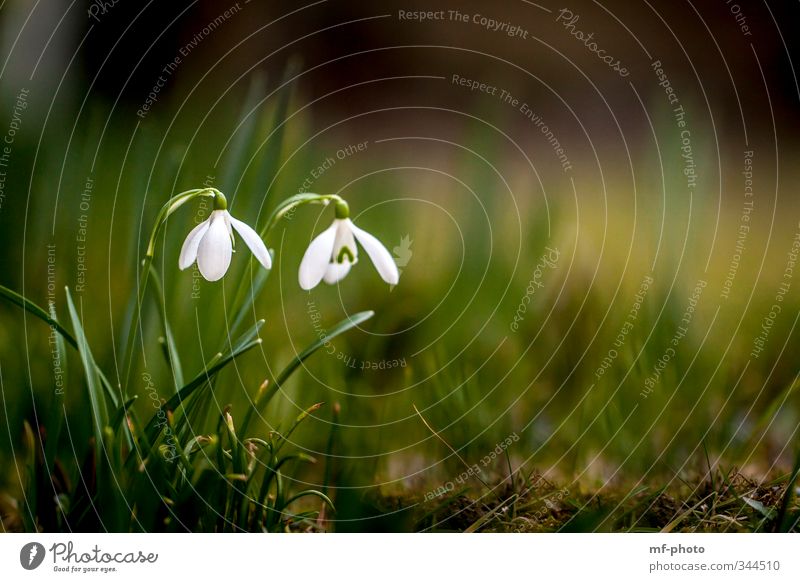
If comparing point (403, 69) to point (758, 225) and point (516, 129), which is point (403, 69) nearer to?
point (516, 129)

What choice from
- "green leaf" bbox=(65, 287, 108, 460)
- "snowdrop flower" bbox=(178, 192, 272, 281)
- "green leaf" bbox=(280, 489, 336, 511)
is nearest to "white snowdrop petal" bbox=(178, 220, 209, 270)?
"snowdrop flower" bbox=(178, 192, 272, 281)

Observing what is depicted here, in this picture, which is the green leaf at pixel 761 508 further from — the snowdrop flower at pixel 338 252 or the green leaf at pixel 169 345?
the green leaf at pixel 169 345

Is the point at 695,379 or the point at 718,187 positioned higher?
the point at 718,187

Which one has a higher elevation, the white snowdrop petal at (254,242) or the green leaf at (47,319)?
the white snowdrop petal at (254,242)

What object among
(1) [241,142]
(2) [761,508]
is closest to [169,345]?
(1) [241,142]

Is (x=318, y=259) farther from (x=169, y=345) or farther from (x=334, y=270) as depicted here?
(x=169, y=345)

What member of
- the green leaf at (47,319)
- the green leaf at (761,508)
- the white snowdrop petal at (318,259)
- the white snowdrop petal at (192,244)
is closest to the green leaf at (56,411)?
the green leaf at (47,319)

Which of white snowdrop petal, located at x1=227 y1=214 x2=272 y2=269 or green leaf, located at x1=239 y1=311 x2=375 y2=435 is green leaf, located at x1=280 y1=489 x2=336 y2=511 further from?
white snowdrop petal, located at x1=227 y1=214 x2=272 y2=269
